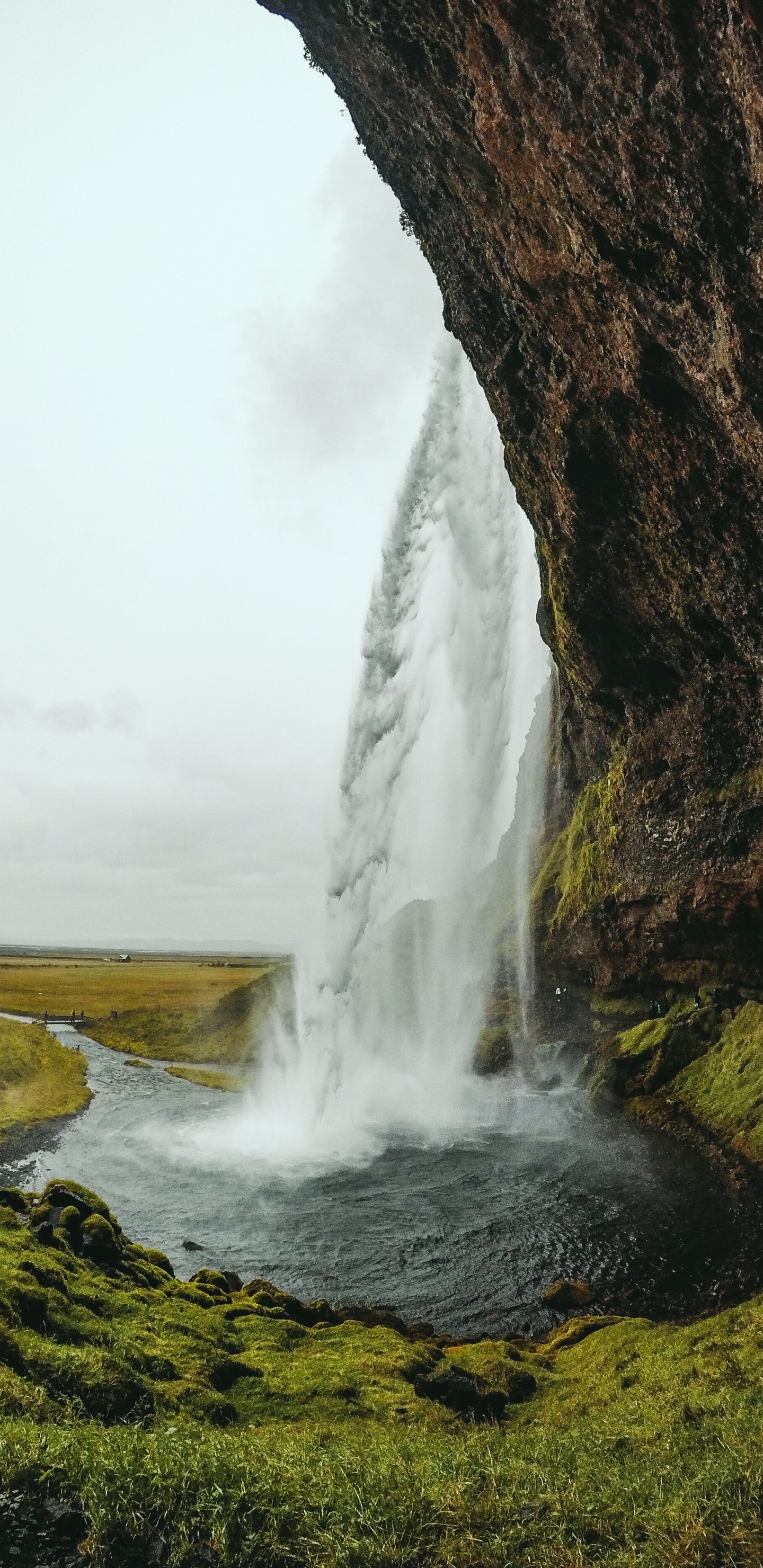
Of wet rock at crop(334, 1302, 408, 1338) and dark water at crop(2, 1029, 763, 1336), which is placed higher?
wet rock at crop(334, 1302, 408, 1338)

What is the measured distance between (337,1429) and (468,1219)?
14.9 metres

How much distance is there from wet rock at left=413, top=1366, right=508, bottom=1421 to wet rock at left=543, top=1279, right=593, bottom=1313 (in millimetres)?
6503

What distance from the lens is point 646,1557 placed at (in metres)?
6.53

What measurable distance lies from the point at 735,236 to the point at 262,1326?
1005 inches

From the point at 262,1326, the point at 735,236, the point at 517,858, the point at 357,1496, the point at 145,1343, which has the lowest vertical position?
the point at 262,1326

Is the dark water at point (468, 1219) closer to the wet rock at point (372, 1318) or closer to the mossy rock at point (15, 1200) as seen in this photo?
the wet rock at point (372, 1318)

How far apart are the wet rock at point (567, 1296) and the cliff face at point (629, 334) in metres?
14.8

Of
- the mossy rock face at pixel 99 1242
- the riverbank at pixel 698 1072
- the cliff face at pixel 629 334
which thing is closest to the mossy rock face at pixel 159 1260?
the mossy rock face at pixel 99 1242

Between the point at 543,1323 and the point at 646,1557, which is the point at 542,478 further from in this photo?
the point at 646,1557

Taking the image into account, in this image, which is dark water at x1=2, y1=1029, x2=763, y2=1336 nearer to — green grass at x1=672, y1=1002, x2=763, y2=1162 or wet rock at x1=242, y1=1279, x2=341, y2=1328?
wet rock at x1=242, y1=1279, x2=341, y2=1328

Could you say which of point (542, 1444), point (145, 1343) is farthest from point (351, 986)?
point (542, 1444)

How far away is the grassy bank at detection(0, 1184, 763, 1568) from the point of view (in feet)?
23.0

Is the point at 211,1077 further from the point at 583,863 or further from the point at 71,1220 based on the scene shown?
the point at 71,1220

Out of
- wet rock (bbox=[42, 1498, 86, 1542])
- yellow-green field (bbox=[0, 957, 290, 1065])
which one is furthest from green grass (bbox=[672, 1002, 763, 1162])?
yellow-green field (bbox=[0, 957, 290, 1065])
